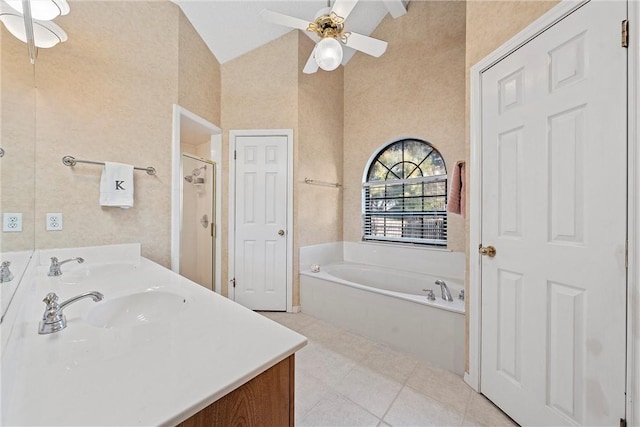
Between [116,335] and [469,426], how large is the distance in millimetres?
1643

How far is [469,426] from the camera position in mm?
1319

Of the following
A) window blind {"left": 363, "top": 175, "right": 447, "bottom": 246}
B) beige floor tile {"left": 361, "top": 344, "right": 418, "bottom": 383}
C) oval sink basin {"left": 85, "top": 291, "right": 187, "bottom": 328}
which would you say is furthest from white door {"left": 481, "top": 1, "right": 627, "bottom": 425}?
oval sink basin {"left": 85, "top": 291, "right": 187, "bottom": 328}

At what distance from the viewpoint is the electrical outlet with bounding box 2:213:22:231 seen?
1073 mm

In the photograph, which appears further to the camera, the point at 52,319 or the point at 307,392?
the point at 307,392

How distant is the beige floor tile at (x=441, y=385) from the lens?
1.50 m

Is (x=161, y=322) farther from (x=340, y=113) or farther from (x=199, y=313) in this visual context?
(x=340, y=113)

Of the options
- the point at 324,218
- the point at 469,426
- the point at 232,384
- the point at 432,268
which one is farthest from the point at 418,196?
the point at 232,384

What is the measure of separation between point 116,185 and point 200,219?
123cm

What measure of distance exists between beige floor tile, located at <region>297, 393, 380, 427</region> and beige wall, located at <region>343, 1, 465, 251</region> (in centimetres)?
185

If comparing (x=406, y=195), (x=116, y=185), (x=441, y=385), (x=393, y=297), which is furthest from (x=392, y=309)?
(x=116, y=185)

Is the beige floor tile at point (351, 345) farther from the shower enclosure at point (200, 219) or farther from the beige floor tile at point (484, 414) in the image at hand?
the shower enclosure at point (200, 219)

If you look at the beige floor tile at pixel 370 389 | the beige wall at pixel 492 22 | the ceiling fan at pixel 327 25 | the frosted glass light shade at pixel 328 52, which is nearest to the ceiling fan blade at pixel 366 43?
the ceiling fan at pixel 327 25

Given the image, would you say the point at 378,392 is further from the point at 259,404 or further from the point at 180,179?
the point at 180,179

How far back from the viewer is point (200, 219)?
3.00m
